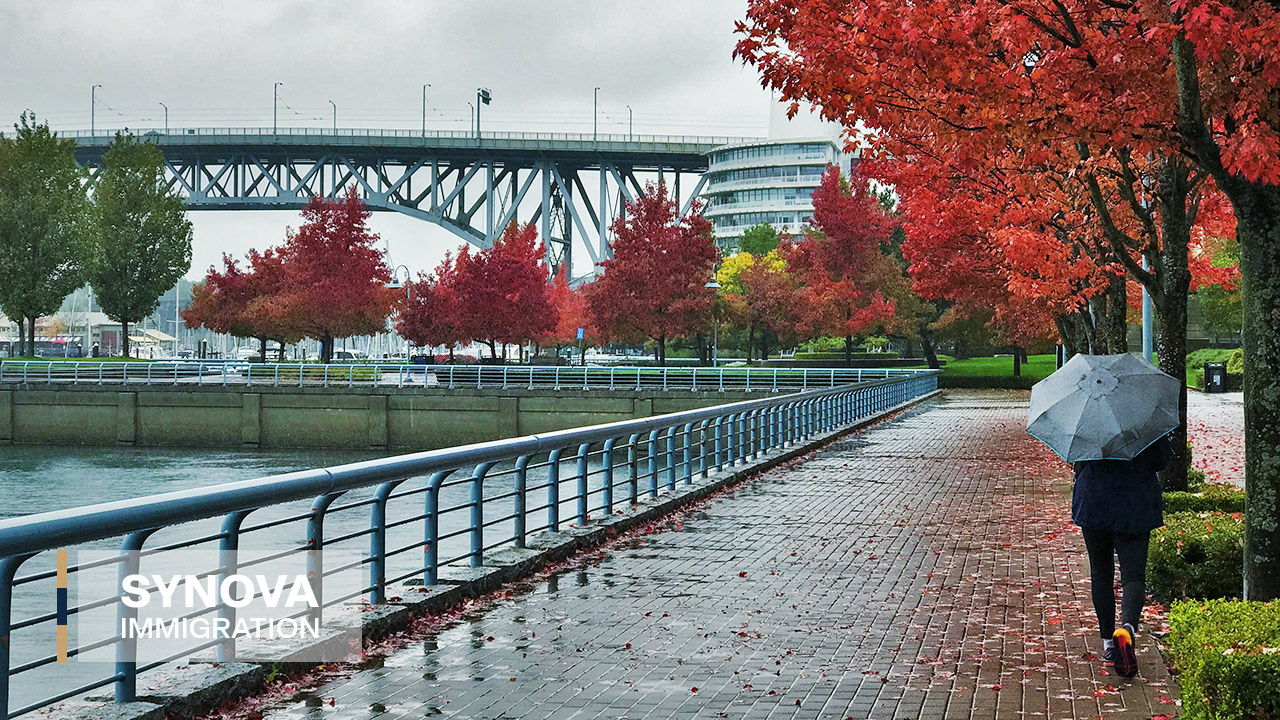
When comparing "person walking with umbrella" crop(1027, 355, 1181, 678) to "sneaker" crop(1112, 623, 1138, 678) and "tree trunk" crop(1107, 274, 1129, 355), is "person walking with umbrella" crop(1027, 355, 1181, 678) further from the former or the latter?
"tree trunk" crop(1107, 274, 1129, 355)

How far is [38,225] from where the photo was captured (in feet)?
222

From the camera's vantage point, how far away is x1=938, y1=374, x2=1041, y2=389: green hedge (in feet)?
222

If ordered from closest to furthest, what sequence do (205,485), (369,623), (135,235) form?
(369,623), (205,485), (135,235)

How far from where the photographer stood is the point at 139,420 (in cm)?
5538

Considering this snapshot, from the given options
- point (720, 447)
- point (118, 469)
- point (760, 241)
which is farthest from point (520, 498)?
point (760, 241)

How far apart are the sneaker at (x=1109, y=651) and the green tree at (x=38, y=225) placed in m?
68.4

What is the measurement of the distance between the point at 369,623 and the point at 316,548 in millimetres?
694

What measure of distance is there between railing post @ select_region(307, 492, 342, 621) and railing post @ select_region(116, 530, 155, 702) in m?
1.62

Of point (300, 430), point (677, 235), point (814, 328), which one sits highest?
point (677, 235)

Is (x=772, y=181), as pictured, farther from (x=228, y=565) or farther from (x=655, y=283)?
(x=228, y=565)

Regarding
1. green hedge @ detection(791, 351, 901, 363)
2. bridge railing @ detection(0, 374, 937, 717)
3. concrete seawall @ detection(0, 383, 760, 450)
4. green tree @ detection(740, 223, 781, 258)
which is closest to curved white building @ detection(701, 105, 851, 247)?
green tree @ detection(740, 223, 781, 258)

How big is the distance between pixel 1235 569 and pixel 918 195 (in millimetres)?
15924

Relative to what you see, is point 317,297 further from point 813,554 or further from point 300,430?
point 813,554

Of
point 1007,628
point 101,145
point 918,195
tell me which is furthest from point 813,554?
point 101,145
